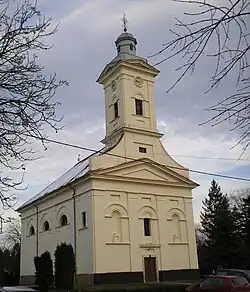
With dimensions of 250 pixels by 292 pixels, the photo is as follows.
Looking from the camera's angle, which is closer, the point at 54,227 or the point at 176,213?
the point at 176,213

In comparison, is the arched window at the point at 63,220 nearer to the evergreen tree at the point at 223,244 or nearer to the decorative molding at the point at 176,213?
the decorative molding at the point at 176,213

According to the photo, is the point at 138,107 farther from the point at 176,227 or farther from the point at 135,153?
the point at 176,227

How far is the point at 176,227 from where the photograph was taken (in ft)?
A: 125

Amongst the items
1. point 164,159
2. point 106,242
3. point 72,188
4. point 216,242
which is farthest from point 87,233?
point 216,242

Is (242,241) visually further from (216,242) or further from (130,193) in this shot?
(130,193)

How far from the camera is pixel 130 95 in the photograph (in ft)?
130

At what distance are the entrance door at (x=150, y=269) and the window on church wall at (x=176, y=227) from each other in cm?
313

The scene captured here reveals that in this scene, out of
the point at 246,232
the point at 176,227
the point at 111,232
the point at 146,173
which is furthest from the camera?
the point at 246,232

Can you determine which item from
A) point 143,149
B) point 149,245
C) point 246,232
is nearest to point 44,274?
point 149,245

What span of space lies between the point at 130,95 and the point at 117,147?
18.3 feet

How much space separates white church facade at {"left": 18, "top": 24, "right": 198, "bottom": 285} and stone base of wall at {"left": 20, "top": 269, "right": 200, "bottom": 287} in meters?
0.07

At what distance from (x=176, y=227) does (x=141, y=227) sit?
3.98m

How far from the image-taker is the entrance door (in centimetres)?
3459

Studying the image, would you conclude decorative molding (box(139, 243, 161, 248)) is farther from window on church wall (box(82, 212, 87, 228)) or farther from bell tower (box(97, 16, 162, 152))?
bell tower (box(97, 16, 162, 152))
